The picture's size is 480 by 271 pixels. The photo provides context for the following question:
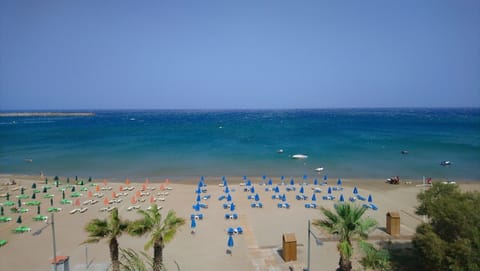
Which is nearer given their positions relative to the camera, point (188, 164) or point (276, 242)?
point (276, 242)

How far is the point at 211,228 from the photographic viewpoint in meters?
→ 21.1

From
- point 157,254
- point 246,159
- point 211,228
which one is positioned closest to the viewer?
point 157,254

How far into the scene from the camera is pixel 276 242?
60.1 feet

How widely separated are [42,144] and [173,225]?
69.8m

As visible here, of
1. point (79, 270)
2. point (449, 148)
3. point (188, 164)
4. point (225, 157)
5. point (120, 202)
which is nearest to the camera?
point (79, 270)

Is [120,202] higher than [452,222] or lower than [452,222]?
lower

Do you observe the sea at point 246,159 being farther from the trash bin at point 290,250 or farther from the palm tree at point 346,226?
the palm tree at point 346,226

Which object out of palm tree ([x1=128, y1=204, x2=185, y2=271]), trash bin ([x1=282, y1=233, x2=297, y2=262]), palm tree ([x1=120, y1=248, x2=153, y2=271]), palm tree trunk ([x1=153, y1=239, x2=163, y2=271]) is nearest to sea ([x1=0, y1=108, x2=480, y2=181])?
trash bin ([x1=282, y1=233, x2=297, y2=262])

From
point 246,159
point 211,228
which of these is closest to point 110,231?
point 211,228

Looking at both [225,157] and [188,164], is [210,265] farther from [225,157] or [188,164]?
[225,157]

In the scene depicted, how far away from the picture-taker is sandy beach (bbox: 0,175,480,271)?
16.3m

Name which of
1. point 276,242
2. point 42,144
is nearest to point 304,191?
point 276,242

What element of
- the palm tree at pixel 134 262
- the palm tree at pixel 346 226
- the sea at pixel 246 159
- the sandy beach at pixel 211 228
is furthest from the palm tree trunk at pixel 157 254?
the sea at pixel 246 159

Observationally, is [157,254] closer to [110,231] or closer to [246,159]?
[110,231]
